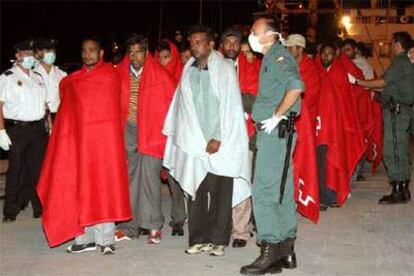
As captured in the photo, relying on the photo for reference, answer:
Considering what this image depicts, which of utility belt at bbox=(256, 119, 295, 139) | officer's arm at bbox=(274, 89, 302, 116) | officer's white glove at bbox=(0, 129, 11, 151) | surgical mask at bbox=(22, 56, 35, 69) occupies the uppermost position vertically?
surgical mask at bbox=(22, 56, 35, 69)

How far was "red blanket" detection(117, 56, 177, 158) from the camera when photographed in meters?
6.88

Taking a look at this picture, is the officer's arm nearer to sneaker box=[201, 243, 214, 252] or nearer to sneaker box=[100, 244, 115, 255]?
sneaker box=[201, 243, 214, 252]

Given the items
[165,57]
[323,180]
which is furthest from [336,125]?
[165,57]

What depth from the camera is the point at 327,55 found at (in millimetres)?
8992

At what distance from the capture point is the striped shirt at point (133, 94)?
6.94m

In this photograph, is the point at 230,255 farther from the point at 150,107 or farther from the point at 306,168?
the point at 150,107

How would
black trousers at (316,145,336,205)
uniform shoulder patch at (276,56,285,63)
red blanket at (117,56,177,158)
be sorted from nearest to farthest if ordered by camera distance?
uniform shoulder patch at (276,56,285,63)
red blanket at (117,56,177,158)
black trousers at (316,145,336,205)

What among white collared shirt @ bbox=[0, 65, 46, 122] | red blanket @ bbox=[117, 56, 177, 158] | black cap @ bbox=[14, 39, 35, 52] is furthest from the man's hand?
black cap @ bbox=[14, 39, 35, 52]

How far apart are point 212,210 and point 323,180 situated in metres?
2.76

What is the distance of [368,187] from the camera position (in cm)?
1062

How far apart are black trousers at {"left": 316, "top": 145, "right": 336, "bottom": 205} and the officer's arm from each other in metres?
3.27

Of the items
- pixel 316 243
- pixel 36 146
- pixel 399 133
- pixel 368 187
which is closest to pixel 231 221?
pixel 316 243

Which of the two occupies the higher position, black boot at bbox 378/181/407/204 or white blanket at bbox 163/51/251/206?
white blanket at bbox 163/51/251/206

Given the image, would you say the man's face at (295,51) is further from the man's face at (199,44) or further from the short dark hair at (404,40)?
the man's face at (199,44)
